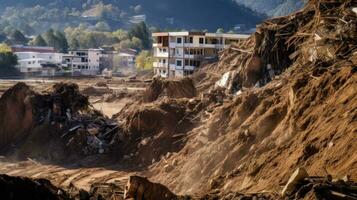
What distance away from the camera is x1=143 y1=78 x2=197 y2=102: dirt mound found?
34344mm

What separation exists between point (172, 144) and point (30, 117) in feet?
28.6

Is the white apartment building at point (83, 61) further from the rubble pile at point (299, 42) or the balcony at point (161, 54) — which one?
the rubble pile at point (299, 42)

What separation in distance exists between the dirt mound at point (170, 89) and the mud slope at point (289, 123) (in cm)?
881

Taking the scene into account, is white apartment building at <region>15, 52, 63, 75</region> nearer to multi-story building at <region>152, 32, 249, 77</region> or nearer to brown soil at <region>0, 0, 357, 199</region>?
multi-story building at <region>152, 32, 249, 77</region>

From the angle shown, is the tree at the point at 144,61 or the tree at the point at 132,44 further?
the tree at the point at 132,44

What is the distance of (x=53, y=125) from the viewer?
28.3 meters

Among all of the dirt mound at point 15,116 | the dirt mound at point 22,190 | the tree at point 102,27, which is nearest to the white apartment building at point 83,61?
the dirt mound at point 15,116

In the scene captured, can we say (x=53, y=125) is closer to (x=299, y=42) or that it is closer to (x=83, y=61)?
(x=299, y=42)

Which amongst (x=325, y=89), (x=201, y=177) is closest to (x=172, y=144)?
(x=201, y=177)

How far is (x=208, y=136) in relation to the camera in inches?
861

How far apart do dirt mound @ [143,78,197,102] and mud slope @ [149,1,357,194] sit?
8805 mm

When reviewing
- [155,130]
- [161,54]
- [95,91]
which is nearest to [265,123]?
[155,130]

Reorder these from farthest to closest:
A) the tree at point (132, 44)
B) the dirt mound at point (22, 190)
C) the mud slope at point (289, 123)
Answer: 1. the tree at point (132, 44)
2. the mud slope at point (289, 123)
3. the dirt mound at point (22, 190)

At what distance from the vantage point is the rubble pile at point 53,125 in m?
26.8
